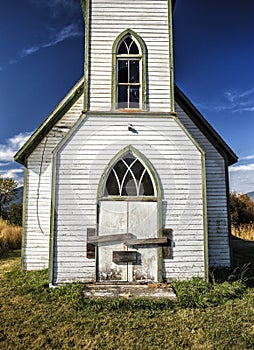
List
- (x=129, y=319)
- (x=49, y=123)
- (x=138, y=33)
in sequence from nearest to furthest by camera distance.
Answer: (x=129, y=319) → (x=138, y=33) → (x=49, y=123)

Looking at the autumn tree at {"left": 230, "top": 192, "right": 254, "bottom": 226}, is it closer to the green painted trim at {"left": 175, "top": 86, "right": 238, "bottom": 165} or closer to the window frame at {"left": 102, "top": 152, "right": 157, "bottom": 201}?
the green painted trim at {"left": 175, "top": 86, "right": 238, "bottom": 165}

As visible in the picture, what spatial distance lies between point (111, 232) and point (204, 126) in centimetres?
542

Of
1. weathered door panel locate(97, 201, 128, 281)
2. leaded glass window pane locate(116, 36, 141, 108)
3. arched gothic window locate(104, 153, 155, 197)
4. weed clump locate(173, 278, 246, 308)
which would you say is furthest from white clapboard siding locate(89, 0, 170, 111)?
weed clump locate(173, 278, 246, 308)

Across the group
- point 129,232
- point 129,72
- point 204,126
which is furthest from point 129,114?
point 204,126

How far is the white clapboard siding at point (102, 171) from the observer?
7.00m

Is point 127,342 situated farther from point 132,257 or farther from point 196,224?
point 196,224

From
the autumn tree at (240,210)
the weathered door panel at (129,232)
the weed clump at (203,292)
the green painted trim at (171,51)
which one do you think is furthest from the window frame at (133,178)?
the autumn tree at (240,210)

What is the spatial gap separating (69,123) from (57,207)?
401 cm

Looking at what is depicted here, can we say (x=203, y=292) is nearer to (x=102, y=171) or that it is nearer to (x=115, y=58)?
(x=102, y=171)

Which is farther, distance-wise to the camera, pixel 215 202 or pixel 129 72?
pixel 215 202

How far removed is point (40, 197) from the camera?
31.2 ft

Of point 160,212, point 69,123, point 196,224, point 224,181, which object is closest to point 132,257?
point 160,212

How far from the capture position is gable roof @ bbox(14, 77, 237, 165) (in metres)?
9.69

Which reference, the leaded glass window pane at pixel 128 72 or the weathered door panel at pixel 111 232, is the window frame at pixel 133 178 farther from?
the leaded glass window pane at pixel 128 72
